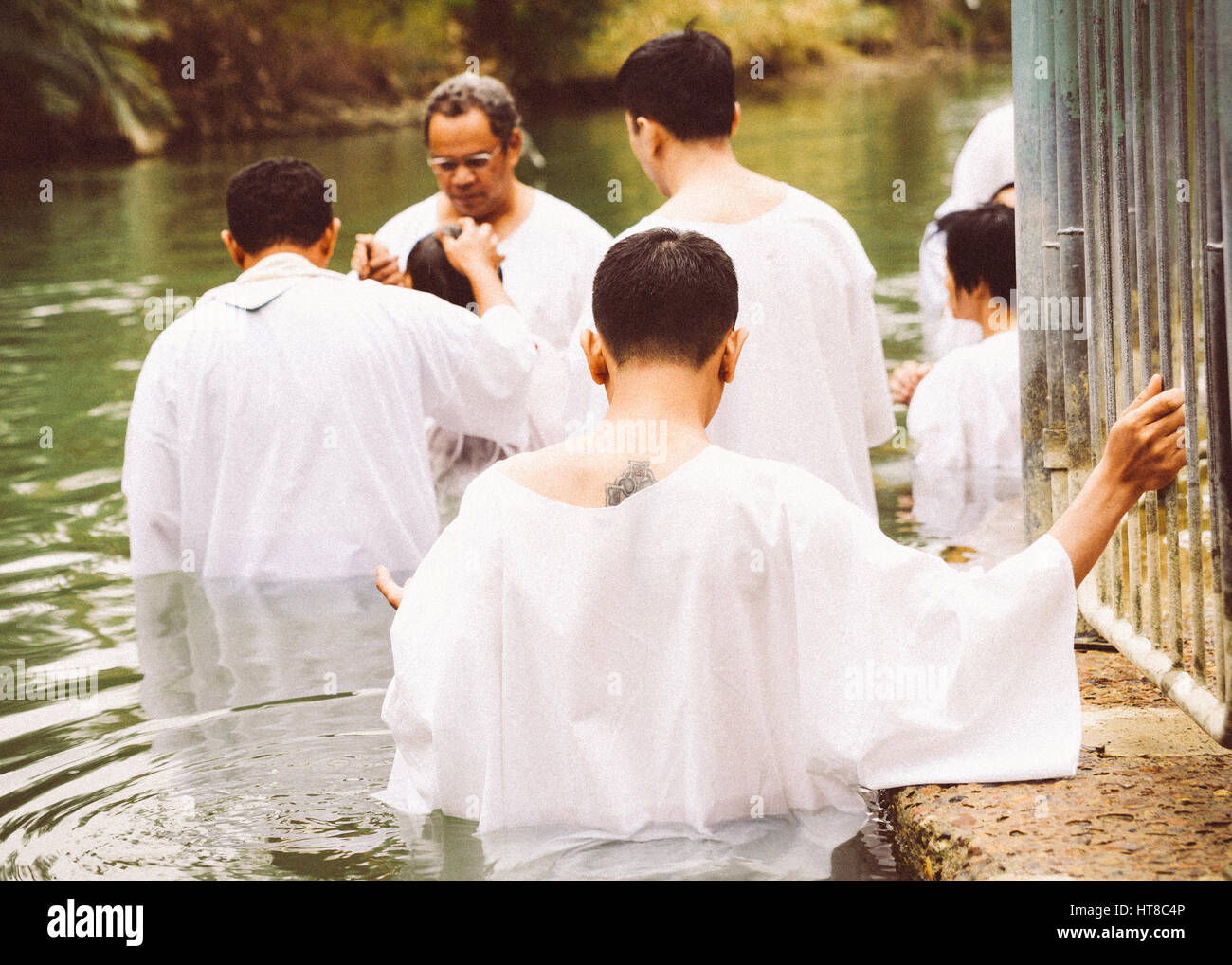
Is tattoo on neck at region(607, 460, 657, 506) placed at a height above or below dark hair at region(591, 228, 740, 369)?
below

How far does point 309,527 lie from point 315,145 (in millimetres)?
24467

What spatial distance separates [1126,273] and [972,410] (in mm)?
3272

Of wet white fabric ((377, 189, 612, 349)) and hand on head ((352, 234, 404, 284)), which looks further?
wet white fabric ((377, 189, 612, 349))

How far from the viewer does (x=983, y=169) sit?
24.4 feet

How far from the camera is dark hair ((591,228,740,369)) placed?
10.9 ft

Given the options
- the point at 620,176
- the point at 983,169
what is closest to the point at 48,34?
the point at 620,176

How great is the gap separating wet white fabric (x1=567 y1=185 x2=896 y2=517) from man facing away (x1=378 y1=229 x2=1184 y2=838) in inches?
52.8

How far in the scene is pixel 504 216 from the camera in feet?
21.6

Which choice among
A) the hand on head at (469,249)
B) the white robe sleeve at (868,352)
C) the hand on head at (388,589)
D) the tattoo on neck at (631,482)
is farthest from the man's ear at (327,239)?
the tattoo on neck at (631,482)

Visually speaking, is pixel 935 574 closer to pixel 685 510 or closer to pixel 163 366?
pixel 685 510

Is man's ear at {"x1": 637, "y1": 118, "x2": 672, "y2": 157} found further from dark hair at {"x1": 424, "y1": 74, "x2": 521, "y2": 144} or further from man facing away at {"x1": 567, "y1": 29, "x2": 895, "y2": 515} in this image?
dark hair at {"x1": 424, "y1": 74, "x2": 521, "y2": 144}

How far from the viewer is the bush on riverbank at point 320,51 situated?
2798 centimetres

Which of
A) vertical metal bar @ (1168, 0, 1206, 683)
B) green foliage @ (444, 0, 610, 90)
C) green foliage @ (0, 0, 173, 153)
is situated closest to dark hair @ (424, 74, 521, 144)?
vertical metal bar @ (1168, 0, 1206, 683)

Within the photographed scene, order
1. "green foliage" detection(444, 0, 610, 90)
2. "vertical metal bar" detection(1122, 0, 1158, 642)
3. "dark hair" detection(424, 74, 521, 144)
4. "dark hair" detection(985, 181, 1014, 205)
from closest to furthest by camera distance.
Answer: "vertical metal bar" detection(1122, 0, 1158, 642)
"dark hair" detection(424, 74, 521, 144)
"dark hair" detection(985, 181, 1014, 205)
"green foliage" detection(444, 0, 610, 90)
